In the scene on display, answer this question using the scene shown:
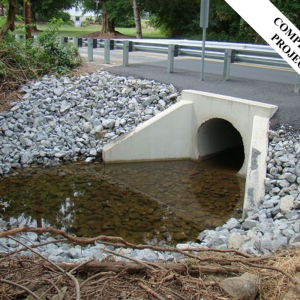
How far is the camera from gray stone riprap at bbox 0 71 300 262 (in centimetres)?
692

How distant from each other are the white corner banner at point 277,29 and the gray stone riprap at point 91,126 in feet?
7.66

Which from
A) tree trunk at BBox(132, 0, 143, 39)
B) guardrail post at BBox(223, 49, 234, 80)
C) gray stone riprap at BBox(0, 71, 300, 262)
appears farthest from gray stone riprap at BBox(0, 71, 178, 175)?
tree trunk at BBox(132, 0, 143, 39)

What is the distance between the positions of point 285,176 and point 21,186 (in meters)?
4.94

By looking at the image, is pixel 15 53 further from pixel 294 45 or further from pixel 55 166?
pixel 294 45

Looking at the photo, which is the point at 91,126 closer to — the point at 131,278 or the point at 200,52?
the point at 200,52

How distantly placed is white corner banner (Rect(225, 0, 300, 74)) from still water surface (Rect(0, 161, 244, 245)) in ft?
10.2

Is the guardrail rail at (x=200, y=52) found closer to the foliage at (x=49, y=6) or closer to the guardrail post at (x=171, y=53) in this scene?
the guardrail post at (x=171, y=53)

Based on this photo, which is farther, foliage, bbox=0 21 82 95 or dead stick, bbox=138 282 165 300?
foliage, bbox=0 21 82 95

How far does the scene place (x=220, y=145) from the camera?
36.6 feet

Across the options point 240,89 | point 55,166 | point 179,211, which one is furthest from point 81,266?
point 240,89

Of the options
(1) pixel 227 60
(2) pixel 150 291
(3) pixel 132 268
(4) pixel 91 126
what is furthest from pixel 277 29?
(4) pixel 91 126

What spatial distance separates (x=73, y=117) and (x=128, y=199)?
3478 millimetres

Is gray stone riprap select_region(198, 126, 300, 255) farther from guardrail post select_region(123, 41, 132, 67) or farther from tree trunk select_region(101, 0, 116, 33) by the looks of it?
tree trunk select_region(101, 0, 116, 33)

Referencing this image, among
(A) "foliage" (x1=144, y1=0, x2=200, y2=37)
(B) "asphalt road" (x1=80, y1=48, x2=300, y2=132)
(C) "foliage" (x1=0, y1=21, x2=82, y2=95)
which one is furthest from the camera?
(A) "foliage" (x1=144, y1=0, x2=200, y2=37)
